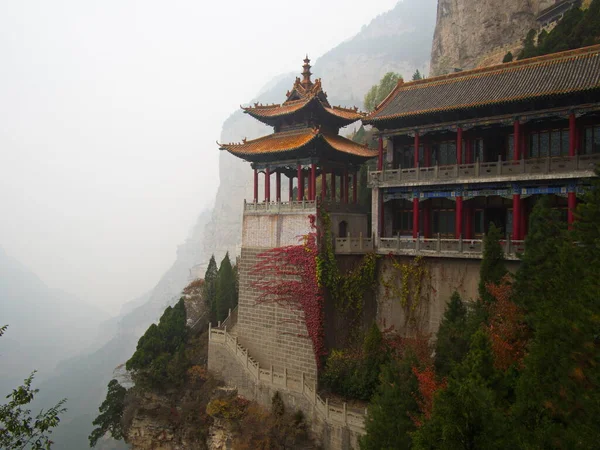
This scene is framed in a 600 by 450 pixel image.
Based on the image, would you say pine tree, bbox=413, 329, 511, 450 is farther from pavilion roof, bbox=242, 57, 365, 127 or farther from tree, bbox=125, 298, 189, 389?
tree, bbox=125, 298, 189, 389

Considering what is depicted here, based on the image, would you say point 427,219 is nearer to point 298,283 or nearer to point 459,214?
point 459,214

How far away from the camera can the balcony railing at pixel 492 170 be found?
1633 cm

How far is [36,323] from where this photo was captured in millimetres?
153500

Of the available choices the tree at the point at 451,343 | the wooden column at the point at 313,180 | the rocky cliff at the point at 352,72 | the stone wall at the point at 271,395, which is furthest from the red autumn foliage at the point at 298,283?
the rocky cliff at the point at 352,72

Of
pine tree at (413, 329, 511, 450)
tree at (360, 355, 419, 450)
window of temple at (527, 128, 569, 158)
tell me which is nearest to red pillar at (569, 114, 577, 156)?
window of temple at (527, 128, 569, 158)

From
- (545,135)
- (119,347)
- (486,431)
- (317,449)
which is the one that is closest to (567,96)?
(545,135)

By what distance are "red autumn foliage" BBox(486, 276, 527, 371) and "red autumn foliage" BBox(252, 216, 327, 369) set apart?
701 cm

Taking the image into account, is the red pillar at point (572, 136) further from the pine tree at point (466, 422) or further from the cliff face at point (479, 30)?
the cliff face at point (479, 30)

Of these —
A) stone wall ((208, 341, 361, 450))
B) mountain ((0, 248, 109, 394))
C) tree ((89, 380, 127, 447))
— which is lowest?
mountain ((0, 248, 109, 394))

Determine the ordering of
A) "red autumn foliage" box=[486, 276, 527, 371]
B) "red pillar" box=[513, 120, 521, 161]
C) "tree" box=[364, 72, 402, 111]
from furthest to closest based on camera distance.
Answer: "tree" box=[364, 72, 402, 111] < "red pillar" box=[513, 120, 521, 161] < "red autumn foliage" box=[486, 276, 527, 371]

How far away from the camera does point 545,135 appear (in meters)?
18.5

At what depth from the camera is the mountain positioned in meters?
113

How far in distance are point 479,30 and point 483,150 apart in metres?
27.6

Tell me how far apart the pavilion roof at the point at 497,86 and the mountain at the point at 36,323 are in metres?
102
